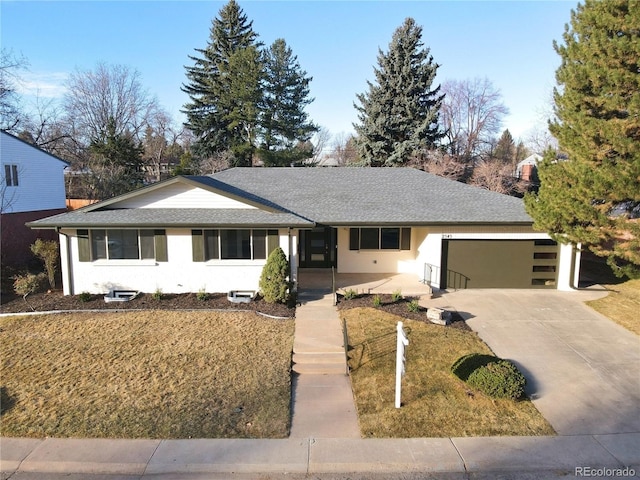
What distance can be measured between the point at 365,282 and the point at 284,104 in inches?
1040

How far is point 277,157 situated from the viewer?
34312 millimetres

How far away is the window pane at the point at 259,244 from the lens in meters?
13.1

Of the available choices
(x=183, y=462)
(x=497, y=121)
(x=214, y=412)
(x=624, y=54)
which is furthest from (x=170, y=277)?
(x=497, y=121)

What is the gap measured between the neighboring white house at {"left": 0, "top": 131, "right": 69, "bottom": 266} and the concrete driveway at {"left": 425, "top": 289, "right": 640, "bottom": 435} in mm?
17297

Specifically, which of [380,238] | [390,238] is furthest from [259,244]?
[390,238]

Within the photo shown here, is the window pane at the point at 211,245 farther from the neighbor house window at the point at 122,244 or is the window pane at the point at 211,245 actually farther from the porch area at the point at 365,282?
the porch area at the point at 365,282

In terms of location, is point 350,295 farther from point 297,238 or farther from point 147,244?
point 147,244

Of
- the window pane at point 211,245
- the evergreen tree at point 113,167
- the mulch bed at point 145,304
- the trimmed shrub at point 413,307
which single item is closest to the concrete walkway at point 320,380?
the mulch bed at point 145,304

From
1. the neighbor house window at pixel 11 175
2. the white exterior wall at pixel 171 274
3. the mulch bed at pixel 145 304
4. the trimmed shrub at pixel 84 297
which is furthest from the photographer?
the neighbor house window at pixel 11 175

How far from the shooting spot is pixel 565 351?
31.4 feet

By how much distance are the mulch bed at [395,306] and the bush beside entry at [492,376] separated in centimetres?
264

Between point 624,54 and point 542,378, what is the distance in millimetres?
8745

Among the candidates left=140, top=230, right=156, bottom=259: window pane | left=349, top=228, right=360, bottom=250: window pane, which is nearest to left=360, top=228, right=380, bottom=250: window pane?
left=349, top=228, right=360, bottom=250: window pane

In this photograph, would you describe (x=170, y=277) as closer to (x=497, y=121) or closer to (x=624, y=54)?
(x=624, y=54)
